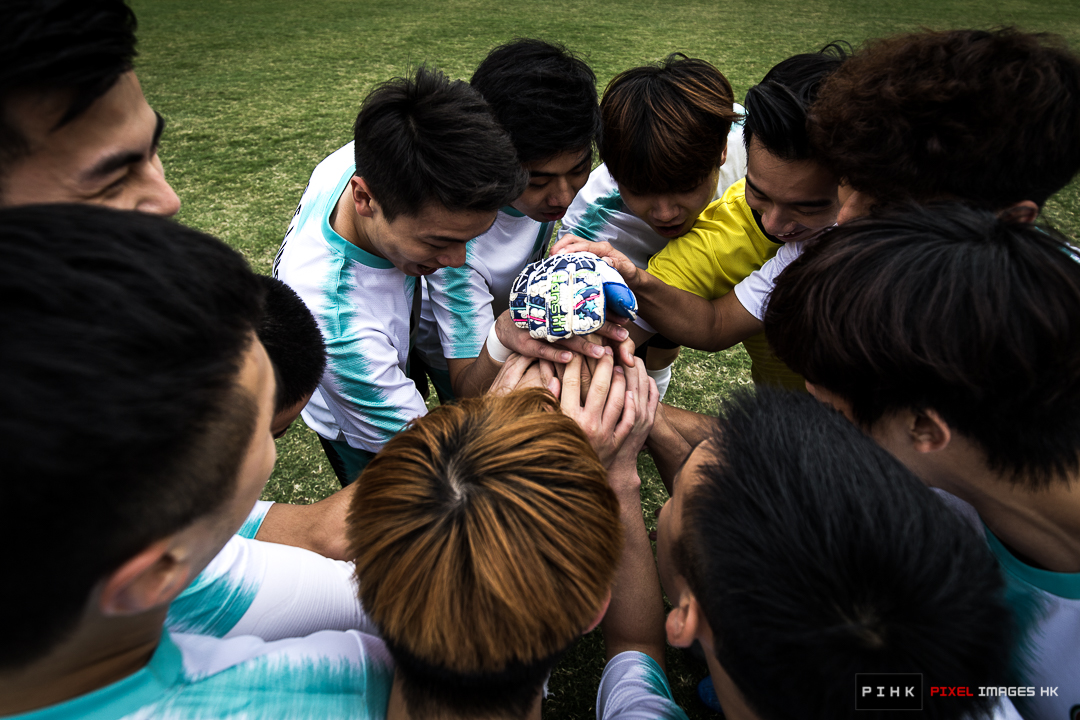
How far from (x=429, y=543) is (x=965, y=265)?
126 centimetres

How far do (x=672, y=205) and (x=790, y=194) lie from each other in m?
0.50

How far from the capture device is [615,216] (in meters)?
2.74

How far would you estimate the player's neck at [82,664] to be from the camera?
88 cm

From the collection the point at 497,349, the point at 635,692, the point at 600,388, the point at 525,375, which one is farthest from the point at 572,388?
the point at 635,692

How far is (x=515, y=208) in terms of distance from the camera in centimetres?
251

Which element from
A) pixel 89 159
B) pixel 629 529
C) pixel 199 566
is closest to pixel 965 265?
pixel 629 529

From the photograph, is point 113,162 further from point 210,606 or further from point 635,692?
point 635,692

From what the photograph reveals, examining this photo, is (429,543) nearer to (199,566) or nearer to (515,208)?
(199,566)

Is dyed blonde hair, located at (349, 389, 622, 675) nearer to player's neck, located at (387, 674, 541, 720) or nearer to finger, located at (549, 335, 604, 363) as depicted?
player's neck, located at (387, 674, 541, 720)

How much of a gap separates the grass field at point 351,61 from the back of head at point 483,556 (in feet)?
4.95

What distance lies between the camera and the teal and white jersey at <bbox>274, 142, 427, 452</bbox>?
2076 millimetres

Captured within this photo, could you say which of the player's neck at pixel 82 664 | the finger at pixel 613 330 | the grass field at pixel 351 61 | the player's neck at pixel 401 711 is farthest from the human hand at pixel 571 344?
the grass field at pixel 351 61

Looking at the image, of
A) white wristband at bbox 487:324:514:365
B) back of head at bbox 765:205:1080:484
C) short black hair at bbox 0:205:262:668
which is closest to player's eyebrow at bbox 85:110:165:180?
short black hair at bbox 0:205:262:668

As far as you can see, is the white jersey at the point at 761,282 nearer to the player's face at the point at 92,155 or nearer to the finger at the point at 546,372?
the finger at the point at 546,372
